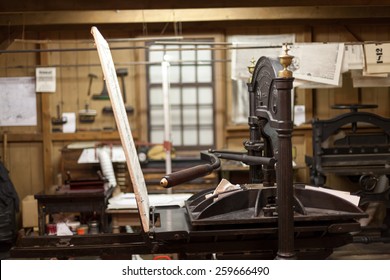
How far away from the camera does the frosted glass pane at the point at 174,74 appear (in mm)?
7047

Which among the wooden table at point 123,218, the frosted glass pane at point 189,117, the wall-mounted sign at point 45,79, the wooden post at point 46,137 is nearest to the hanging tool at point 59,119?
the wooden post at point 46,137

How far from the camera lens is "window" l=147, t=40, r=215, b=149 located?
706cm

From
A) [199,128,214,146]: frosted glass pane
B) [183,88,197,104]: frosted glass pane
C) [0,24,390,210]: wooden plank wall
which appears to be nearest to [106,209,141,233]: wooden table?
[0,24,390,210]: wooden plank wall

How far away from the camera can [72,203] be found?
5656mm

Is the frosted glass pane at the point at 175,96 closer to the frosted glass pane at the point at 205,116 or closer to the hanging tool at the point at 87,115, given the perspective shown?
the frosted glass pane at the point at 205,116

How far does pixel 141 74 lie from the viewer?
23.1 feet

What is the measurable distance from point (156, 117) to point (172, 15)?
139 cm

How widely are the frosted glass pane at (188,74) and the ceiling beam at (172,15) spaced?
0.82m

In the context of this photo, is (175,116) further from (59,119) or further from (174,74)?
(59,119)

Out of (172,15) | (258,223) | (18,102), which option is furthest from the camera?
(18,102)

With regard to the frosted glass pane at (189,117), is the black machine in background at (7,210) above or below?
below

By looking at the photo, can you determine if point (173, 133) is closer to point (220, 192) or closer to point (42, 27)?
point (42, 27)

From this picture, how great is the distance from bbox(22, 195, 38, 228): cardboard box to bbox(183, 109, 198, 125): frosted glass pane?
2116 mm

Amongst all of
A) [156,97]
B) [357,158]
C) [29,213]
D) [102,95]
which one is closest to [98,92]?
[102,95]
